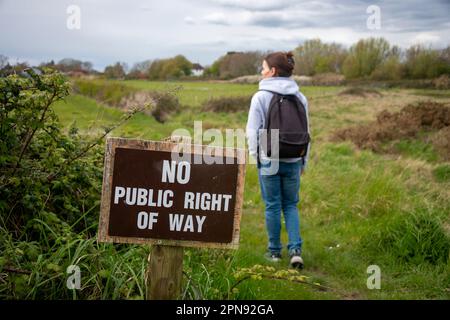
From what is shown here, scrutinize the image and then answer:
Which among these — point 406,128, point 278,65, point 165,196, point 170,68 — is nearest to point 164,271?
point 165,196

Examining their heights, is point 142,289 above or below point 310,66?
below

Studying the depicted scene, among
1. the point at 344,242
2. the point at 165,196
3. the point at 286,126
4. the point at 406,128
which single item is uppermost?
the point at 286,126

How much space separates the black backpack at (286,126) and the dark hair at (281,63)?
0.74 feet

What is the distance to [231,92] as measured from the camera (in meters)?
24.0

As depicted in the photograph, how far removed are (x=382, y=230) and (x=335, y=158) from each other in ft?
15.7

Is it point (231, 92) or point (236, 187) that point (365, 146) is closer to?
point (236, 187)

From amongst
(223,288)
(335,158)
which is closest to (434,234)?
(223,288)

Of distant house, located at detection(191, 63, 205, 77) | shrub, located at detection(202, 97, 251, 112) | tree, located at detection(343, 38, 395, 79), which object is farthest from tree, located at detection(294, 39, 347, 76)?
distant house, located at detection(191, 63, 205, 77)

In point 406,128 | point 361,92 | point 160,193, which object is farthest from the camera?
point 361,92

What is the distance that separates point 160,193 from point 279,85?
242cm

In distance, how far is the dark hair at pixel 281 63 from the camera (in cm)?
479

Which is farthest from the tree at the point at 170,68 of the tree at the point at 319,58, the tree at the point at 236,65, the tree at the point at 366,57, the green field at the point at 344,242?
the green field at the point at 344,242

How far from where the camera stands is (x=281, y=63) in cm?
479

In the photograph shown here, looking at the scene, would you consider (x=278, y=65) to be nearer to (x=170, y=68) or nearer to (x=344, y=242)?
(x=344, y=242)
